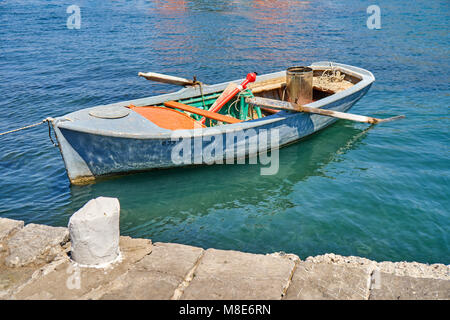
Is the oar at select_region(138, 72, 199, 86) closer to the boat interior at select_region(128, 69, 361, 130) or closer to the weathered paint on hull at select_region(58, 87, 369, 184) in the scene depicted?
the boat interior at select_region(128, 69, 361, 130)

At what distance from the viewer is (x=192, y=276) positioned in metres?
4.83

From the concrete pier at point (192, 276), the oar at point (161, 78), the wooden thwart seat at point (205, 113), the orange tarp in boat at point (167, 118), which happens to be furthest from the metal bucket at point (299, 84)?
the concrete pier at point (192, 276)

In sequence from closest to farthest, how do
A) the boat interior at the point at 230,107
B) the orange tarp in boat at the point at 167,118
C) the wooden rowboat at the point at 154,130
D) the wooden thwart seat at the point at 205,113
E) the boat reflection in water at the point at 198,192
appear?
the boat reflection in water at the point at 198,192 → the wooden rowboat at the point at 154,130 → the orange tarp in boat at the point at 167,118 → the boat interior at the point at 230,107 → the wooden thwart seat at the point at 205,113

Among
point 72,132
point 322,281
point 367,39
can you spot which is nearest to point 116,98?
point 72,132

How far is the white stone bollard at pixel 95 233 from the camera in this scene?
180 inches

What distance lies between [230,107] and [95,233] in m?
6.41

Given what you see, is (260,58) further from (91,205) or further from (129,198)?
(91,205)

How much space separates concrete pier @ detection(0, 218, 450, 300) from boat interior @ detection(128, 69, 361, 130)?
3.78 metres

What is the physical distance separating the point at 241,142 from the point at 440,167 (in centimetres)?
435

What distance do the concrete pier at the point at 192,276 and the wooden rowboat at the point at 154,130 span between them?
8.82 feet

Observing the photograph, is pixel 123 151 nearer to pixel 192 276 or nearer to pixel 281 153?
pixel 281 153

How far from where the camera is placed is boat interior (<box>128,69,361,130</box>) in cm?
869

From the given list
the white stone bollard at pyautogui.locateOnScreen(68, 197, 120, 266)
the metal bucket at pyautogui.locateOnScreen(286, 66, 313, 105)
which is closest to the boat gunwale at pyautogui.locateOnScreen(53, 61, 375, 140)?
the metal bucket at pyautogui.locateOnScreen(286, 66, 313, 105)

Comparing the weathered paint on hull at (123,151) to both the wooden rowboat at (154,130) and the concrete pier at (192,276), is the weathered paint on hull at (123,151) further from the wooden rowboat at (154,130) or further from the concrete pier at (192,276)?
the concrete pier at (192,276)
